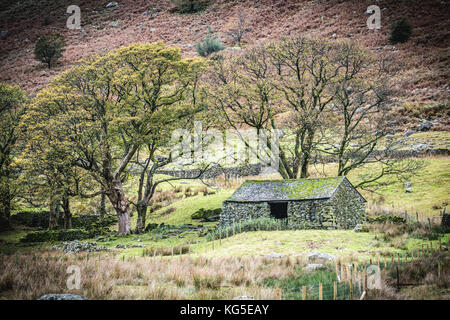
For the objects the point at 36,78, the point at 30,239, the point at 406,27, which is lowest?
the point at 30,239

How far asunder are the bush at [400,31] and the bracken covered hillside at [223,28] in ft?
4.08

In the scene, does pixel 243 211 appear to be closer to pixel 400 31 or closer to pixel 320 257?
pixel 320 257

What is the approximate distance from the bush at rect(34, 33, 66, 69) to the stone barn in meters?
63.9

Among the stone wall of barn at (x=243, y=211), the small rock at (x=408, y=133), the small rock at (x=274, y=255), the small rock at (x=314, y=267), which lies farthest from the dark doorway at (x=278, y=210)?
the small rock at (x=408, y=133)

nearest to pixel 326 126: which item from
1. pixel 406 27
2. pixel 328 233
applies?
pixel 328 233

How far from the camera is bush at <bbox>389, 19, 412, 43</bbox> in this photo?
222 ft

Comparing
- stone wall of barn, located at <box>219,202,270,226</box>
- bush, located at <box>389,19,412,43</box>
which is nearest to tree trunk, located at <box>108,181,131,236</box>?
stone wall of barn, located at <box>219,202,270,226</box>

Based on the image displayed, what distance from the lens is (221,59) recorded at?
33.8m

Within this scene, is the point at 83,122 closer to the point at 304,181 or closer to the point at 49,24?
the point at 304,181

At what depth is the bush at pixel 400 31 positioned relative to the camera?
67.6m

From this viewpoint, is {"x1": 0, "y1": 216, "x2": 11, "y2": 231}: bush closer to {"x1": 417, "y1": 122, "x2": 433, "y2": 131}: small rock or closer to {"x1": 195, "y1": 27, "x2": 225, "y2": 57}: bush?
{"x1": 417, "y1": 122, "x2": 433, "y2": 131}: small rock

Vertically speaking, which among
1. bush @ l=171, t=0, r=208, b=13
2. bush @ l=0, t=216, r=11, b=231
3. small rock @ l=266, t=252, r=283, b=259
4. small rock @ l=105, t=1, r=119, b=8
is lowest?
bush @ l=0, t=216, r=11, b=231

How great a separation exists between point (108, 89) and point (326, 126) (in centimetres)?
1719

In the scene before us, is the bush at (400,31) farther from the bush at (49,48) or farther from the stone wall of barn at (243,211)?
the bush at (49,48)
